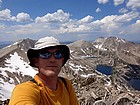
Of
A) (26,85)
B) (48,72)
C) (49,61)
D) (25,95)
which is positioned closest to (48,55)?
(49,61)

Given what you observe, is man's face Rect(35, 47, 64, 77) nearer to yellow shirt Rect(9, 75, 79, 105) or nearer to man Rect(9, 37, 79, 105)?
man Rect(9, 37, 79, 105)

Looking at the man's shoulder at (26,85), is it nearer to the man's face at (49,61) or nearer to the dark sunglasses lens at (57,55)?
the man's face at (49,61)

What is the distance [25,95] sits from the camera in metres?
3.90

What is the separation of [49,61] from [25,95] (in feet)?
3.18

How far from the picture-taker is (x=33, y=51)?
4.77 metres

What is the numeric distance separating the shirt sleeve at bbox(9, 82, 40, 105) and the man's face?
1.54 ft

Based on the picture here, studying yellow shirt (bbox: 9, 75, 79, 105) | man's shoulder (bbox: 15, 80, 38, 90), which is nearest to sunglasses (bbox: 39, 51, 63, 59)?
yellow shirt (bbox: 9, 75, 79, 105)

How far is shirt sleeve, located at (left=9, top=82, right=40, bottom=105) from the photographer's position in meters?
3.76

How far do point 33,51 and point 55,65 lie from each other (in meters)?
0.49

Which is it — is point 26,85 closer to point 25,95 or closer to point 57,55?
point 25,95

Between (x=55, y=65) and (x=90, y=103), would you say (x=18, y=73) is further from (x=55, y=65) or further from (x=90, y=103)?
(x=55, y=65)

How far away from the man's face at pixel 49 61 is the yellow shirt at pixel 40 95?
0.20 meters

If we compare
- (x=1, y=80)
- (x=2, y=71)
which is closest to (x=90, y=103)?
(x=1, y=80)

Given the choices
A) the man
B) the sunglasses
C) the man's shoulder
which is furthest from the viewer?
the sunglasses
